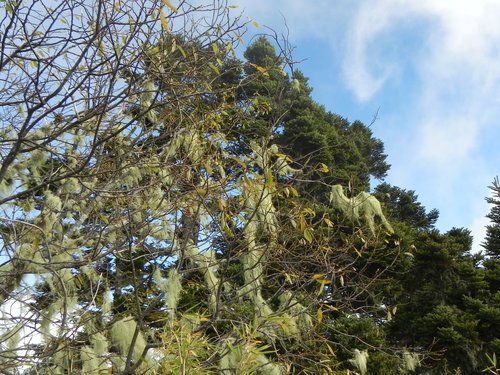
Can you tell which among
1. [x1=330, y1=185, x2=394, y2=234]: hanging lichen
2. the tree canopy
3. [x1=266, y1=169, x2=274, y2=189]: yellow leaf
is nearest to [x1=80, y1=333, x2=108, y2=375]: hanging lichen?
the tree canopy

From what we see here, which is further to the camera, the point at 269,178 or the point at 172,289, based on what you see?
the point at 172,289

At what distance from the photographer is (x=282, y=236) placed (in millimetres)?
4145

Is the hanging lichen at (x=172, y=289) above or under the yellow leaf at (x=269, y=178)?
under

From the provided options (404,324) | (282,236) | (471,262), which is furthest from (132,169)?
(471,262)

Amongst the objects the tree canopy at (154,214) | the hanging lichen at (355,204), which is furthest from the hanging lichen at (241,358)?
the hanging lichen at (355,204)

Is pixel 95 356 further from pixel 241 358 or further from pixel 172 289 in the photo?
pixel 241 358

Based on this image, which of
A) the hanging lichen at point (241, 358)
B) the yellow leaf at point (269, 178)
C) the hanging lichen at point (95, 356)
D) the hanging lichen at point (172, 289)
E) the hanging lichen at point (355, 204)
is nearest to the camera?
the hanging lichen at point (241, 358)

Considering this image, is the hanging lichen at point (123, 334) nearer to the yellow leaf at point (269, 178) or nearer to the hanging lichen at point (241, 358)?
the hanging lichen at point (241, 358)

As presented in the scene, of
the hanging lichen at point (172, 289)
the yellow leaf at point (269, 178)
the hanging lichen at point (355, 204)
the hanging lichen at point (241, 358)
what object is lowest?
the hanging lichen at point (241, 358)

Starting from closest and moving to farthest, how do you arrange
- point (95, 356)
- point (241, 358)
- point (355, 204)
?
1. point (241, 358)
2. point (95, 356)
3. point (355, 204)

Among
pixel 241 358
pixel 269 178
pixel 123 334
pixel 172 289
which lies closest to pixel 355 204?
pixel 269 178

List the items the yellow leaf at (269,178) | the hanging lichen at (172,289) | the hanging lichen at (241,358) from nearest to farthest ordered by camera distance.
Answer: the hanging lichen at (241,358)
the yellow leaf at (269,178)
the hanging lichen at (172,289)

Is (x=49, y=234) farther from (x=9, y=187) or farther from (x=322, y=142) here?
(x=322, y=142)

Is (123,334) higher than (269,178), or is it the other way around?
(269,178)
